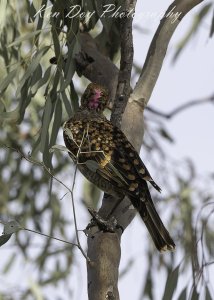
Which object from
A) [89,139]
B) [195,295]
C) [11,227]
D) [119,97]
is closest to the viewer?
[11,227]

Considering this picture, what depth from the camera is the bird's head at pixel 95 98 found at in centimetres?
454

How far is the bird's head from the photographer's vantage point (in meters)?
4.54

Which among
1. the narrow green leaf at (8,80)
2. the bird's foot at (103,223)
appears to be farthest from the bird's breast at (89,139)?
the bird's foot at (103,223)

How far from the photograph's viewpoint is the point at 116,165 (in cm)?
→ 415

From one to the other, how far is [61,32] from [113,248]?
56.9 inches

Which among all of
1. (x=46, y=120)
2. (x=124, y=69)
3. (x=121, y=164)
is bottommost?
(x=121, y=164)

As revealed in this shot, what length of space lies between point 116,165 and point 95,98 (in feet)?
1.82

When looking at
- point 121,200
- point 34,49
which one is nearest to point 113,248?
point 121,200

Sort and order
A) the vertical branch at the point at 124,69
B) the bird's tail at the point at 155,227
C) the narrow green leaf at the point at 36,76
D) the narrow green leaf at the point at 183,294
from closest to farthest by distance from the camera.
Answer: the bird's tail at the point at 155,227 → the vertical branch at the point at 124,69 → the narrow green leaf at the point at 36,76 → the narrow green leaf at the point at 183,294

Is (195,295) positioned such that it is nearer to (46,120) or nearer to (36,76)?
(46,120)

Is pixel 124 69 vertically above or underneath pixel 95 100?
underneath

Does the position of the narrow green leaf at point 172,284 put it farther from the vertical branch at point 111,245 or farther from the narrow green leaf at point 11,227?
the narrow green leaf at point 11,227

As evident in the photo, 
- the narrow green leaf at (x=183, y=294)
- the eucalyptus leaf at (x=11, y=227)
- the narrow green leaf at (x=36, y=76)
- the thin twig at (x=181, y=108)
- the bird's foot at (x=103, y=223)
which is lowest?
the eucalyptus leaf at (x=11, y=227)

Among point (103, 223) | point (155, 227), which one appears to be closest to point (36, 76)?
point (155, 227)
